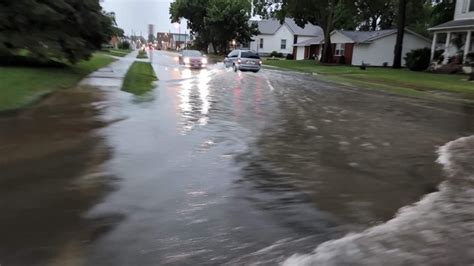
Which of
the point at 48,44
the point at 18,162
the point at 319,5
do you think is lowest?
the point at 18,162

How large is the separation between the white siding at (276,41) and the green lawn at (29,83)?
6368cm

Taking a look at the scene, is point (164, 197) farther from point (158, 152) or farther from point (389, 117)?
point (389, 117)

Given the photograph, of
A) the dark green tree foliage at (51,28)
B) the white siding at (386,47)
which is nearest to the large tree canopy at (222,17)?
the white siding at (386,47)

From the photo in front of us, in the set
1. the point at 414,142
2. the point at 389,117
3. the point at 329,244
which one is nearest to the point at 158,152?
the point at 329,244

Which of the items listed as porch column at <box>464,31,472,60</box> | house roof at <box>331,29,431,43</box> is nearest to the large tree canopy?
house roof at <box>331,29,431,43</box>

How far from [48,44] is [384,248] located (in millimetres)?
18368

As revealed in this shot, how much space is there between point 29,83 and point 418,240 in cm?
1400

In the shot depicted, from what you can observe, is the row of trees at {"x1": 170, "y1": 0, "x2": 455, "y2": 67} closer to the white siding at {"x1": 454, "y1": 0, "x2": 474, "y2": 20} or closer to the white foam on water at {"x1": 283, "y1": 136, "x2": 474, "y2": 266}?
the white siding at {"x1": 454, "y1": 0, "x2": 474, "y2": 20}

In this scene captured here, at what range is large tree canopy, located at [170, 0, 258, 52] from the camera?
2815 inches

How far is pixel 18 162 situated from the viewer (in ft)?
24.3

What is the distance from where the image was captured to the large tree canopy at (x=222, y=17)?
235ft

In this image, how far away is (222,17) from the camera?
71.4m

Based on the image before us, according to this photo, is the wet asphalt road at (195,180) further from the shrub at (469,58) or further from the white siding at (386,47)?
the white siding at (386,47)

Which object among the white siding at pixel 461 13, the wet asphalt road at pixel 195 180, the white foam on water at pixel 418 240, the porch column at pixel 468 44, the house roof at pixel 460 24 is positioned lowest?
the wet asphalt road at pixel 195 180
